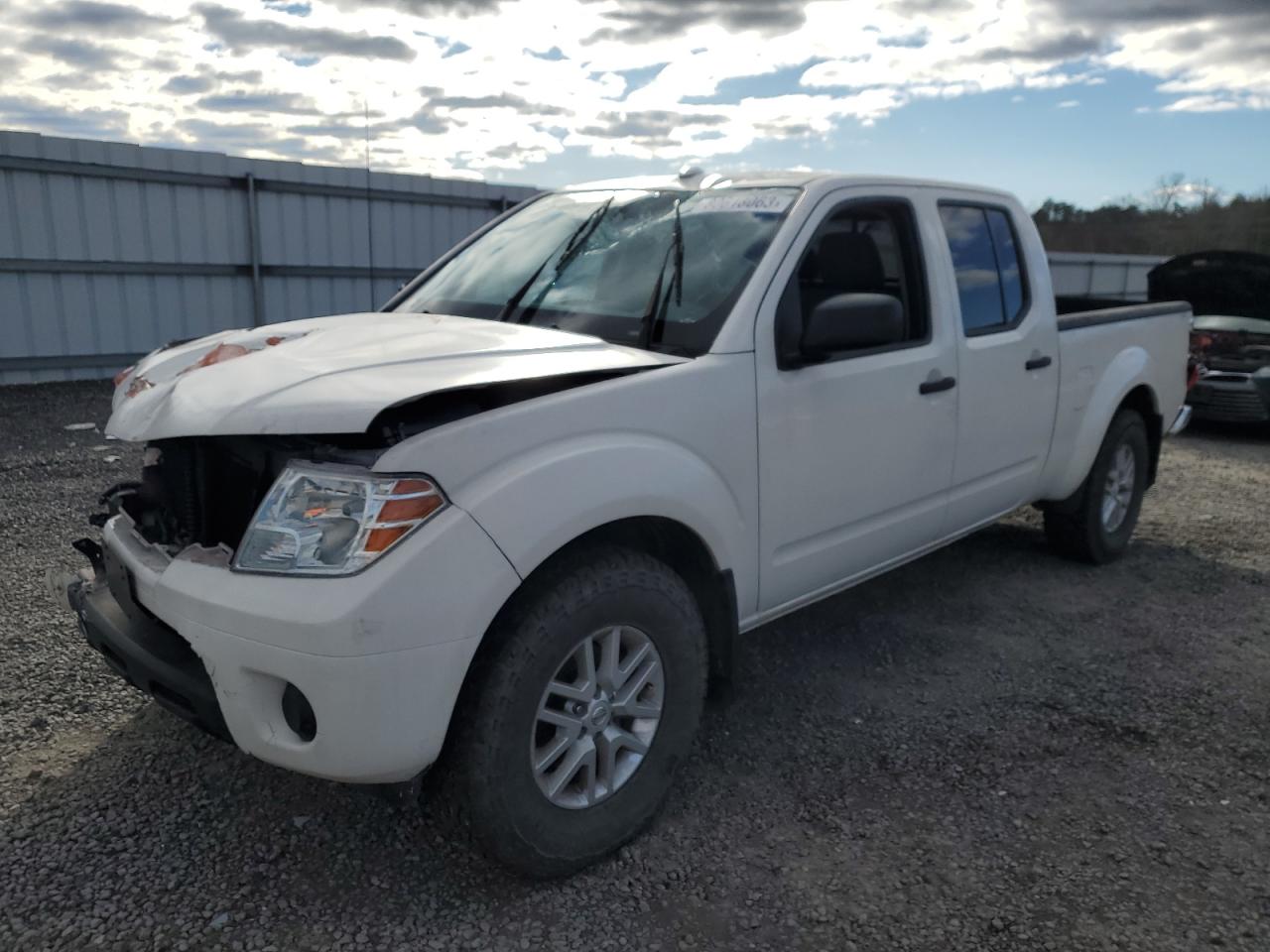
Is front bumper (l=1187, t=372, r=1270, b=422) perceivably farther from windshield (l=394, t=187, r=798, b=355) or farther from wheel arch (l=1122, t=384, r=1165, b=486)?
windshield (l=394, t=187, r=798, b=355)

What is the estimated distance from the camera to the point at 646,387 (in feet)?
9.01

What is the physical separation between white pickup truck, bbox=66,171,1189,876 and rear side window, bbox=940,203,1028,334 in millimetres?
32

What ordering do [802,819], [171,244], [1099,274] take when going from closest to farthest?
[802,819]
[171,244]
[1099,274]

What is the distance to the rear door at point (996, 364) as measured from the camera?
13.4 feet

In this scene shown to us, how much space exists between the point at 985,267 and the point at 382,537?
3149 mm

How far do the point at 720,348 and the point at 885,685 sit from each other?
1.68 meters

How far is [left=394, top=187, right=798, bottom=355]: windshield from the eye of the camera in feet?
10.4

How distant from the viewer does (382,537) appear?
222 cm

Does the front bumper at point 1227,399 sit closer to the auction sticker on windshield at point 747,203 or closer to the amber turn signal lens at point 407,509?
the auction sticker on windshield at point 747,203

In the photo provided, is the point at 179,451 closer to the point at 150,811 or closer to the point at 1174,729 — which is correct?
the point at 150,811

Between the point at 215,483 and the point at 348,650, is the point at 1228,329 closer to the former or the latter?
the point at 215,483

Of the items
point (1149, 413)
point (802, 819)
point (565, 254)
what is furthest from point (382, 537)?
point (1149, 413)

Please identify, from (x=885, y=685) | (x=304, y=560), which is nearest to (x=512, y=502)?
(x=304, y=560)

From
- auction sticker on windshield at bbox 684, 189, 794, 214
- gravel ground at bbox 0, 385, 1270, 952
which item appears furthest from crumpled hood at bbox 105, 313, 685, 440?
gravel ground at bbox 0, 385, 1270, 952
